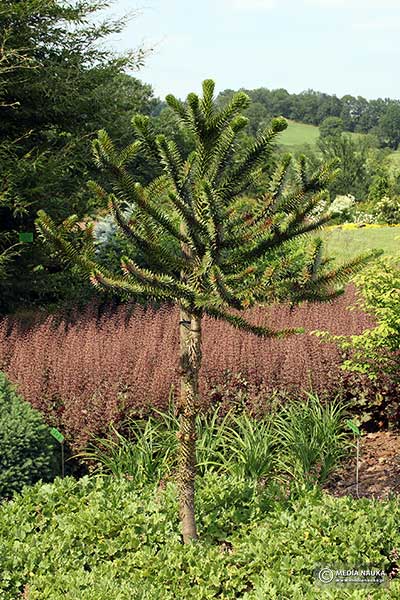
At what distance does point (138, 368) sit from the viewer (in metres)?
5.78

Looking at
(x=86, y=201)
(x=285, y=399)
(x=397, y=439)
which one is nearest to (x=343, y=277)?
(x=285, y=399)

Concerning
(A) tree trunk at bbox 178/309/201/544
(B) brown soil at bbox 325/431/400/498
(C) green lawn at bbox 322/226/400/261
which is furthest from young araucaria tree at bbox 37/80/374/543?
(C) green lawn at bbox 322/226/400/261

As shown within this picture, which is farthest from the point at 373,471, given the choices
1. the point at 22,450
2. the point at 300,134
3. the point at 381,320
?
the point at 300,134

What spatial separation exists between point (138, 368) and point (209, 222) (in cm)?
274

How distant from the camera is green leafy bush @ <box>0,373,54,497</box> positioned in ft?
15.6

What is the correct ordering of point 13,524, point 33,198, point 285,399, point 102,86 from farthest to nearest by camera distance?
point 102,86
point 33,198
point 285,399
point 13,524

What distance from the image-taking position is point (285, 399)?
5898mm

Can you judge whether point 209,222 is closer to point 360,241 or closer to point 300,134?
point 360,241

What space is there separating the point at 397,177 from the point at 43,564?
39321mm

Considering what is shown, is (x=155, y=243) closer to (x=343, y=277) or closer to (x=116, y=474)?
(x=343, y=277)

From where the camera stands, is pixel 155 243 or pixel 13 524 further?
pixel 13 524

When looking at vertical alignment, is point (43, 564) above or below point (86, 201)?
below

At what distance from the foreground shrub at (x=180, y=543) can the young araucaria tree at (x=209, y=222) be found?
34.5 inches

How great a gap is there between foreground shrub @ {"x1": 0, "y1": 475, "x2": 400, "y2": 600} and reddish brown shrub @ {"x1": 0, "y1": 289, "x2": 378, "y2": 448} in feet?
3.77
